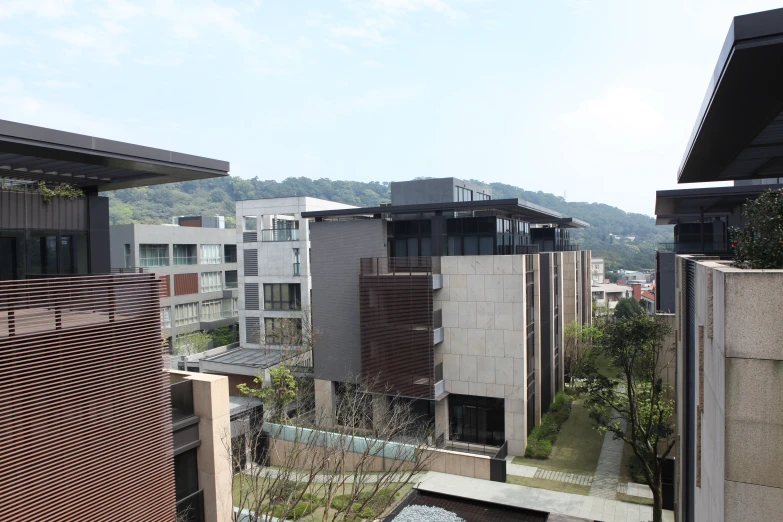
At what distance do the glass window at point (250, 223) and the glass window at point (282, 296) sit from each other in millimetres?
5983

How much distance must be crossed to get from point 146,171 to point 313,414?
75.7 feet

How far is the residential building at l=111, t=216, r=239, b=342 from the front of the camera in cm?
4903

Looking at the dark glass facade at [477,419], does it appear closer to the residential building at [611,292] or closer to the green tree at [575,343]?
the green tree at [575,343]

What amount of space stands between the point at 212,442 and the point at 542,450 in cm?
1957

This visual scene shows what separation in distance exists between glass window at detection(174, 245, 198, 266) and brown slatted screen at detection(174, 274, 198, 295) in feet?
4.54

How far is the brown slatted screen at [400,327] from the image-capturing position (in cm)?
3008

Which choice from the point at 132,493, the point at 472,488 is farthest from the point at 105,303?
the point at 472,488

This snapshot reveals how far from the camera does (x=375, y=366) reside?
3084 centimetres

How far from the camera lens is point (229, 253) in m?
62.0

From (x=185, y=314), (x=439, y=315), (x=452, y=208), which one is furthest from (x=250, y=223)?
(x=439, y=315)

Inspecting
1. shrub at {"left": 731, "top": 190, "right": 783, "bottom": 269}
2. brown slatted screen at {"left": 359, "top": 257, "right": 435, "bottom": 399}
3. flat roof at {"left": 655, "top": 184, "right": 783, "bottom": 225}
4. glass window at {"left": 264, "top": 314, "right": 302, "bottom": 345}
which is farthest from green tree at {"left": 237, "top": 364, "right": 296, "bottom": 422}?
shrub at {"left": 731, "top": 190, "right": 783, "bottom": 269}

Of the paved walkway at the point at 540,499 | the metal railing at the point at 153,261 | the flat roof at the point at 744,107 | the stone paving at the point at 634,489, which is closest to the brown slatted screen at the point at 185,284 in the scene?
the metal railing at the point at 153,261

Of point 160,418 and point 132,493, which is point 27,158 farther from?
point 132,493

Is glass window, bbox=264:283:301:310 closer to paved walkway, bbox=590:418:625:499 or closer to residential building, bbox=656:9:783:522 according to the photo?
paved walkway, bbox=590:418:625:499
